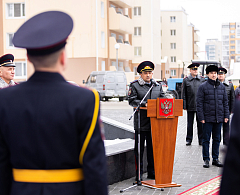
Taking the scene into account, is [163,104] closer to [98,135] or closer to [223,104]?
[223,104]

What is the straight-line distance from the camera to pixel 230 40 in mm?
192250

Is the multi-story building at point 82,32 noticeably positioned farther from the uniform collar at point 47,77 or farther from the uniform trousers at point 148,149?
the uniform collar at point 47,77

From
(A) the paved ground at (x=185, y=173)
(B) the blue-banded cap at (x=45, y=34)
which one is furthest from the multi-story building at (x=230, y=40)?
(B) the blue-banded cap at (x=45, y=34)

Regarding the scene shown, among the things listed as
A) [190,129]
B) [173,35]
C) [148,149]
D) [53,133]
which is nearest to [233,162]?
[53,133]

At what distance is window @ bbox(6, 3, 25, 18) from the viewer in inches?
1645

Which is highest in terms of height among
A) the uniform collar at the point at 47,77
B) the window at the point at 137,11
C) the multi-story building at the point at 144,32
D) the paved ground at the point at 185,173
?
the window at the point at 137,11

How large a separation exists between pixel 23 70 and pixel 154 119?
121ft

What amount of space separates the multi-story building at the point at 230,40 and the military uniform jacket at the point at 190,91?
177 meters

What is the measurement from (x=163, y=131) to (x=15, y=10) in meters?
38.0

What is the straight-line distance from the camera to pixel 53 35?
2.38 m

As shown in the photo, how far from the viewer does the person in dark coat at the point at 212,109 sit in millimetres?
8414

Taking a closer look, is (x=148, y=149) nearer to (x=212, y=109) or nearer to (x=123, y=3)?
(x=212, y=109)

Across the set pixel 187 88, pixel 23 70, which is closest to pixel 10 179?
pixel 187 88

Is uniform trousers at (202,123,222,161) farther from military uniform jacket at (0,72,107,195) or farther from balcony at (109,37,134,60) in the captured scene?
balcony at (109,37,134,60)
